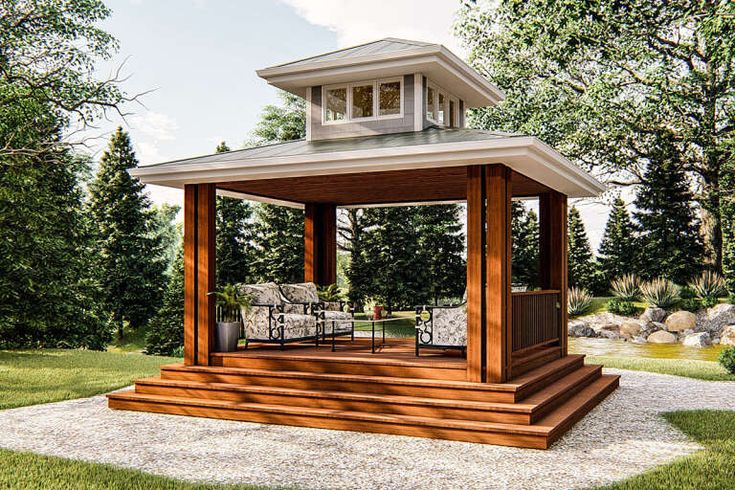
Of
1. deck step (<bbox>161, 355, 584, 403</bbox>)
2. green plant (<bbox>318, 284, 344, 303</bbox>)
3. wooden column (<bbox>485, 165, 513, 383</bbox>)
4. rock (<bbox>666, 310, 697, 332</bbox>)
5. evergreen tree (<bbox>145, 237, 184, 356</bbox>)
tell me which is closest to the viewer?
deck step (<bbox>161, 355, 584, 403</bbox>)

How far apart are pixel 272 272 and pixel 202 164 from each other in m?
16.6

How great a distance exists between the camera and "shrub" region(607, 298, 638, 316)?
21.9m

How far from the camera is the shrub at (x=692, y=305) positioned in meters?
21.0

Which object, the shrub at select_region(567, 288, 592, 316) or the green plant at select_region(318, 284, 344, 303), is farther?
the shrub at select_region(567, 288, 592, 316)

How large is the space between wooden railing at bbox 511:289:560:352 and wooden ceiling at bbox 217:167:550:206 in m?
1.52

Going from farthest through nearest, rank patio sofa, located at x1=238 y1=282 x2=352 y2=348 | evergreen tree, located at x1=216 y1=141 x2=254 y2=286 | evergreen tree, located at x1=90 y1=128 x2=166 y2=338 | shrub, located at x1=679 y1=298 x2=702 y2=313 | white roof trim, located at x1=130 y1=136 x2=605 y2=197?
evergreen tree, located at x1=90 y1=128 x2=166 y2=338 < evergreen tree, located at x1=216 y1=141 x2=254 y2=286 < shrub, located at x1=679 y1=298 x2=702 y2=313 < patio sofa, located at x1=238 y1=282 x2=352 y2=348 < white roof trim, located at x1=130 y1=136 x2=605 y2=197

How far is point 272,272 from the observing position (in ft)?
81.9

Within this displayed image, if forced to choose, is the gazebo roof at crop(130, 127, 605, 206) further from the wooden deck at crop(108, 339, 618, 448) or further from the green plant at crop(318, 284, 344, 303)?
the wooden deck at crop(108, 339, 618, 448)

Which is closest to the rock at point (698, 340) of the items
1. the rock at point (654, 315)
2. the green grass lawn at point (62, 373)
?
the rock at point (654, 315)

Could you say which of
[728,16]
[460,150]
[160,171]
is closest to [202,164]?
[160,171]

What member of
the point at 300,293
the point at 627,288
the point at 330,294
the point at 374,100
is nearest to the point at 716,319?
the point at 627,288

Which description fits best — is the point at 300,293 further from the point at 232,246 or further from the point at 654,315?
the point at 232,246

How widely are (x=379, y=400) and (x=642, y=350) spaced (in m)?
13.9

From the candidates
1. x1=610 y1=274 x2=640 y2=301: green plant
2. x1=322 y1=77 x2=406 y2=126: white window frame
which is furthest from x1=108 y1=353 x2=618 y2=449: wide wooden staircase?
x1=610 y1=274 x2=640 y2=301: green plant
